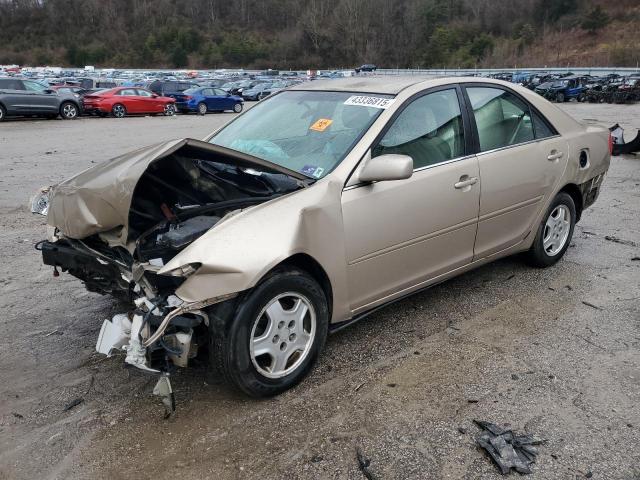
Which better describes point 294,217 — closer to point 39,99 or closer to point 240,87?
point 39,99

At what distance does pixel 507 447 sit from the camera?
2.71 meters

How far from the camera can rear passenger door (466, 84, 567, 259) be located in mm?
4109

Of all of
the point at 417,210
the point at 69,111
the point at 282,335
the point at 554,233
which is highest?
the point at 417,210

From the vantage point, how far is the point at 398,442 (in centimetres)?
276

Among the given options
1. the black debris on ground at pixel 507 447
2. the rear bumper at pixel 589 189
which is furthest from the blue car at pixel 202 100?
the black debris on ground at pixel 507 447

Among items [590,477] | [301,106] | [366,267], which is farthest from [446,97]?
[590,477]

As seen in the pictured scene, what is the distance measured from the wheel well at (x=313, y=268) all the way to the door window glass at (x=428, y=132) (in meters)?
0.80

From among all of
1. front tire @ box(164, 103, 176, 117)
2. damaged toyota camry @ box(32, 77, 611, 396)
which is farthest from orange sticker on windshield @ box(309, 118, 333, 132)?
front tire @ box(164, 103, 176, 117)

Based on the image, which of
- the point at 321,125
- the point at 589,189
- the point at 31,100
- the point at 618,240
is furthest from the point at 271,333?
the point at 31,100

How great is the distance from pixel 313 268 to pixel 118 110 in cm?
2393

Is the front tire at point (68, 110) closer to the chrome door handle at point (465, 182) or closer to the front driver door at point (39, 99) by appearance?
the front driver door at point (39, 99)

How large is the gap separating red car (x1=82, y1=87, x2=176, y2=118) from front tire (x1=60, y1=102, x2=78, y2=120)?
0.96m

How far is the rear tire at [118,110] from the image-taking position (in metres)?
24.5

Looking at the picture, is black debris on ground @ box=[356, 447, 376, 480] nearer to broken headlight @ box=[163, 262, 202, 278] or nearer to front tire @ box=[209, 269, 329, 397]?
front tire @ box=[209, 269, 329, 397]
